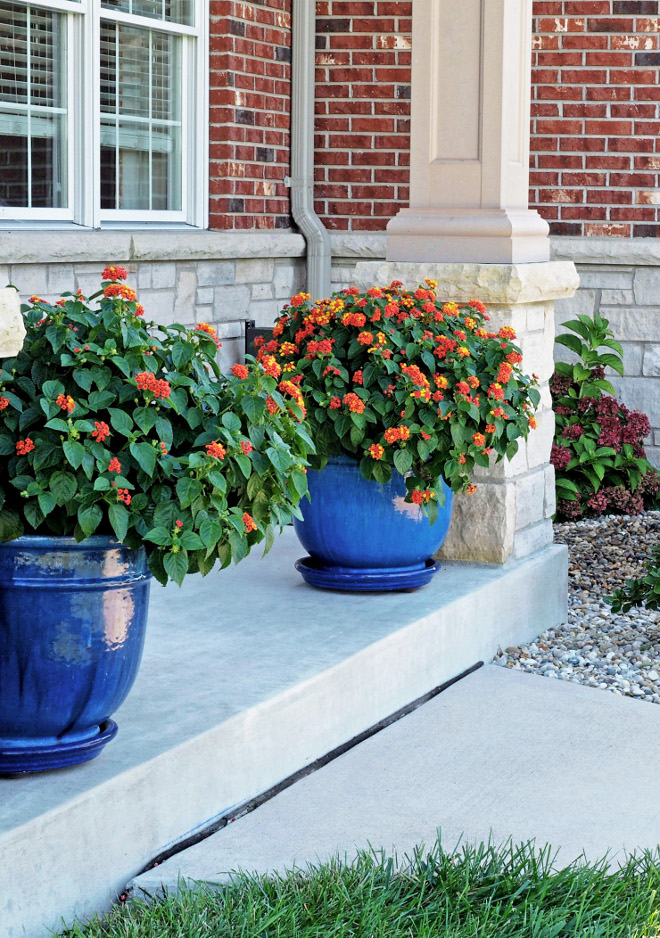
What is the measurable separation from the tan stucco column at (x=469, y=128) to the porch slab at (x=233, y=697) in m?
1.22

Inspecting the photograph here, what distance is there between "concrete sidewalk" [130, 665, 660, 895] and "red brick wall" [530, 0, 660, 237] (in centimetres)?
410

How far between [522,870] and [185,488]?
1.08 metres

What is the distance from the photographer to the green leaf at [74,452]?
8.15 feet

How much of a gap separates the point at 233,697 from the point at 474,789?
651mm

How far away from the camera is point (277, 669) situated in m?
3.44

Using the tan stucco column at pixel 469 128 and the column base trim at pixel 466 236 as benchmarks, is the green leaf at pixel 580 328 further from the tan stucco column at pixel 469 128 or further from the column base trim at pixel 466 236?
the tan stucco column at pixel 469 128

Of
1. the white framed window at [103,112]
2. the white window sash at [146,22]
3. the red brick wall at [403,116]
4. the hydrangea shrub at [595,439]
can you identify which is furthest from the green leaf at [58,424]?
the hydrangea shrub at [595,439]

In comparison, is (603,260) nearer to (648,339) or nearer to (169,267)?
(648,339)

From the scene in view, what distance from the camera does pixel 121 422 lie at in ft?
8.49

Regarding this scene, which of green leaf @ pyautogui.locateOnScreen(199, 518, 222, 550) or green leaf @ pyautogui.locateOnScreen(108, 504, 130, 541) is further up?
green leaf @ pyautogui.locateOnScreen(108, 504, 130, 541)

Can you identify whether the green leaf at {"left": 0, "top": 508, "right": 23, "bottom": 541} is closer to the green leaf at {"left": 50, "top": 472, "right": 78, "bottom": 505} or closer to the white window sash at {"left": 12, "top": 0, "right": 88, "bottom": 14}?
the green leaf at {"left": 50, "top": 472, "right": 78, "bottom": 505}

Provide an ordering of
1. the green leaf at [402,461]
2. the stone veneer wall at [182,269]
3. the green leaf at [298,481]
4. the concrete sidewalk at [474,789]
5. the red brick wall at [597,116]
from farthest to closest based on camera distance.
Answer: the red brick wall at [597,116]
the stone veneer wall at [182,269]
the green leaf at [402,461]
the concrete sidewalk at [474,789]
the green leaf at [298,481]

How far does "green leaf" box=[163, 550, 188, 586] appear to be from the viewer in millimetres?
2549

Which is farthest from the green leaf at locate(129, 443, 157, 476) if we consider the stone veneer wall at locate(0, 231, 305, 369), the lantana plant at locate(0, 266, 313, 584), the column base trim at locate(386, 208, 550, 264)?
the stone veneer wall at locate(0, 231, 305, 369)
